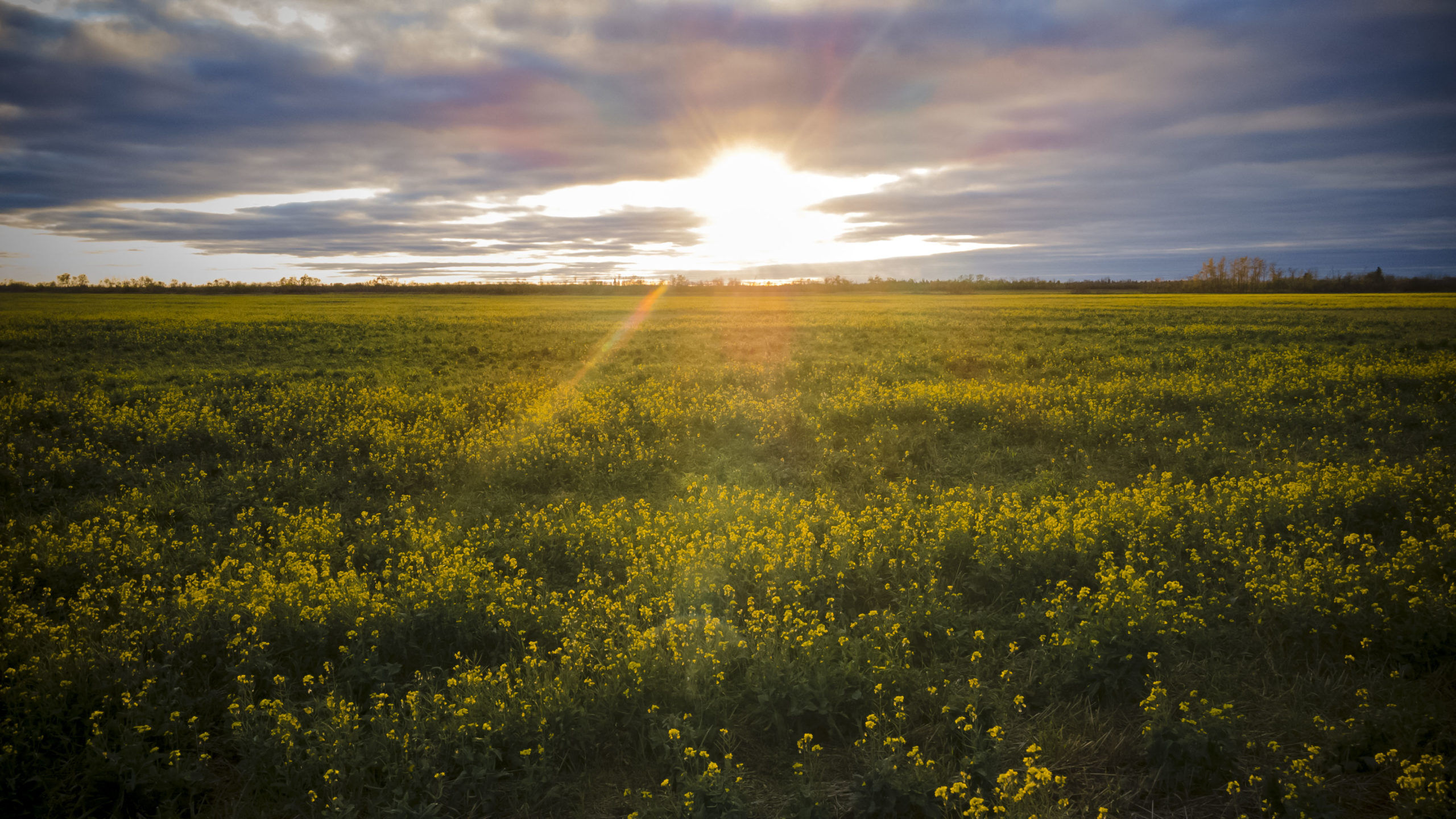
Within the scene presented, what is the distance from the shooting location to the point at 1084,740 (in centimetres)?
463

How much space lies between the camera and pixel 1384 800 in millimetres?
4012

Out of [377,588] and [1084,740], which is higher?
[377,588]

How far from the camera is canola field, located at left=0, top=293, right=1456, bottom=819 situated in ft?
14.2

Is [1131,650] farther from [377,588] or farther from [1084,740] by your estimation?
[377,588]

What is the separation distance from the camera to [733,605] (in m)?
6.23

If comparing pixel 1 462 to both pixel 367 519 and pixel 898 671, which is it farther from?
pixel 898 671

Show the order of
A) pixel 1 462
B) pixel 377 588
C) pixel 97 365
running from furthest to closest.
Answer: pixel 97 365, pixel 1 462, pixel 377 588

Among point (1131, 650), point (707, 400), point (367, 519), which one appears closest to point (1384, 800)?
point (1131, 650)

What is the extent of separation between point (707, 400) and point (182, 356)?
21375 millimetres

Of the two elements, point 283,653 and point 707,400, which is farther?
point 707,400

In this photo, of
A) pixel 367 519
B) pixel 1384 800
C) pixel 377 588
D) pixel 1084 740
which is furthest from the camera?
pixel 367 519

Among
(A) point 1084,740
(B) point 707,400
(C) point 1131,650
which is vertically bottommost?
(A) point 1084,740

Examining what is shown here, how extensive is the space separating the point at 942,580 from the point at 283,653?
6141 millimetres

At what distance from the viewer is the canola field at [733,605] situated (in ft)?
14.2
